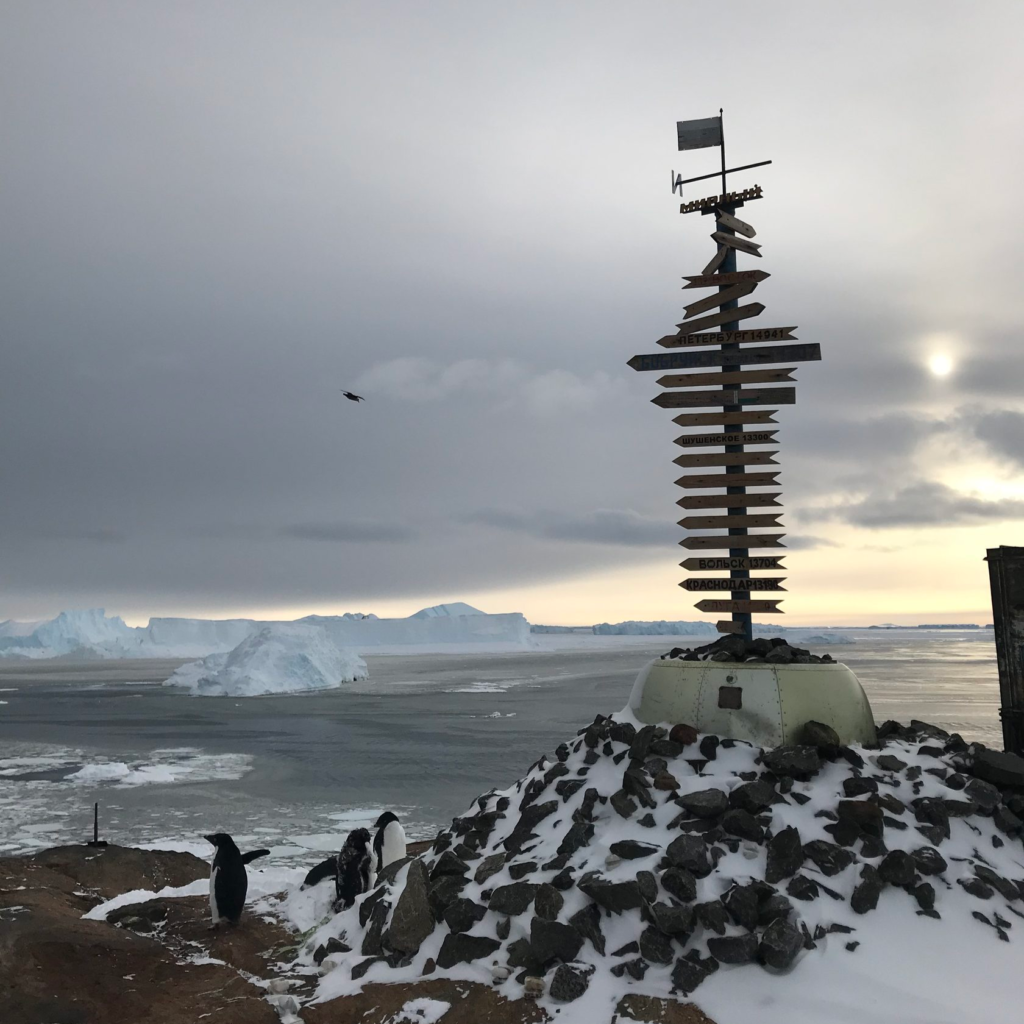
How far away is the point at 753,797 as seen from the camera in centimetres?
773

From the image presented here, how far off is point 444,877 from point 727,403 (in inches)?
258

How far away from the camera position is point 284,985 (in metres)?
7.89

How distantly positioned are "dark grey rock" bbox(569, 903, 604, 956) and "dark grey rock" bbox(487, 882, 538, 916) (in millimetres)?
548

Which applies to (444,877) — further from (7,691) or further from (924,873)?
(7,691)

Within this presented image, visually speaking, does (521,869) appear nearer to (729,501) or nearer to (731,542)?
(731,542)

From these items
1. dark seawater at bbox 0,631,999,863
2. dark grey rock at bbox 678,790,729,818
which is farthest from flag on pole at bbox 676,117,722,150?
dark seawater at bbox 0,631,999,863

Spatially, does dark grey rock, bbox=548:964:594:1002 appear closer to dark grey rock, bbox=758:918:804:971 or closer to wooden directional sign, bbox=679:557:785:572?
dark grey rock, bbox=758:918:804:971

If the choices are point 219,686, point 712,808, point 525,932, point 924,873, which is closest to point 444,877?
point 525,932

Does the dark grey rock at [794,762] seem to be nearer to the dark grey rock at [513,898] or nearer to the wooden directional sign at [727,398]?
the dark grey rock at [513,898]

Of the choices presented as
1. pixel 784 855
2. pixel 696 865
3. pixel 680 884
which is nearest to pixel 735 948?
pixel 680 884

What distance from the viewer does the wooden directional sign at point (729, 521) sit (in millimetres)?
10297

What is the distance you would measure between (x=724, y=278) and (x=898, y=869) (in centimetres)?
719

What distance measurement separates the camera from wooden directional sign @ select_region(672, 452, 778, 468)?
34.0 feet

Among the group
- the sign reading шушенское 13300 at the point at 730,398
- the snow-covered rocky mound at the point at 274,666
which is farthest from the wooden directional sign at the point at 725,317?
the snow-covered rocky mound at the point at 274,666
